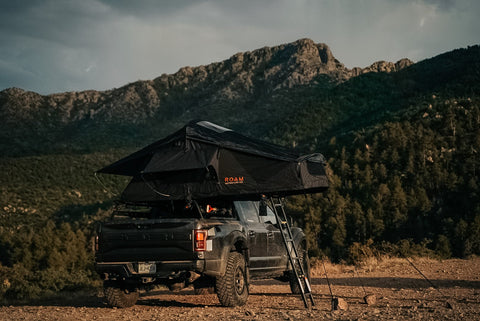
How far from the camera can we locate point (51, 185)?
55344 millimetres

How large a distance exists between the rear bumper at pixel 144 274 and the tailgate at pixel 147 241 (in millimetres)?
65

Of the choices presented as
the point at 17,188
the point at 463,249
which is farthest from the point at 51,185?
the point at 463,249

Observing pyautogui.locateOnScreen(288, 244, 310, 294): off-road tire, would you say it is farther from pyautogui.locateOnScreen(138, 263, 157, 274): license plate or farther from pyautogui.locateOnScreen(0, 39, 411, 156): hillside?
pyautogui.locateOnScreen(0, 39, 411, 156): hillside

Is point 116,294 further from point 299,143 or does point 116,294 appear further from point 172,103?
point 172,103

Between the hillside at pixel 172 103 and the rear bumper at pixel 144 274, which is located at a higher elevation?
the hillside at pixel 172 103

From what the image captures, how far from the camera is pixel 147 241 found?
8305 mm

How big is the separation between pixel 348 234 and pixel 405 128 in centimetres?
1458

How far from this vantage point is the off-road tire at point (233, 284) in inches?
330

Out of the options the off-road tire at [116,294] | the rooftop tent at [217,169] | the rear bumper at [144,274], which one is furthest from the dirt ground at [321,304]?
the rooftop tent at [217,169]

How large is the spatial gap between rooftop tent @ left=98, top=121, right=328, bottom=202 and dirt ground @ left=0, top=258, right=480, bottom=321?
1.99 meters

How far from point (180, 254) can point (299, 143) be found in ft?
184

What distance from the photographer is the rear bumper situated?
316 inches

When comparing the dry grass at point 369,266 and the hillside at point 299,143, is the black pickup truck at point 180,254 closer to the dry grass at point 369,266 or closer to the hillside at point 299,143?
the hillside at point 299,143

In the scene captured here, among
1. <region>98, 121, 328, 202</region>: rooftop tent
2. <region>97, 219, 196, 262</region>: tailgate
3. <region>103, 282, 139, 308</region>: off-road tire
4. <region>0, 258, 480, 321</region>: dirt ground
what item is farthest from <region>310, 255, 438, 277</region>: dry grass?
<region>97, 219, 196, 262</region>: tailgate
